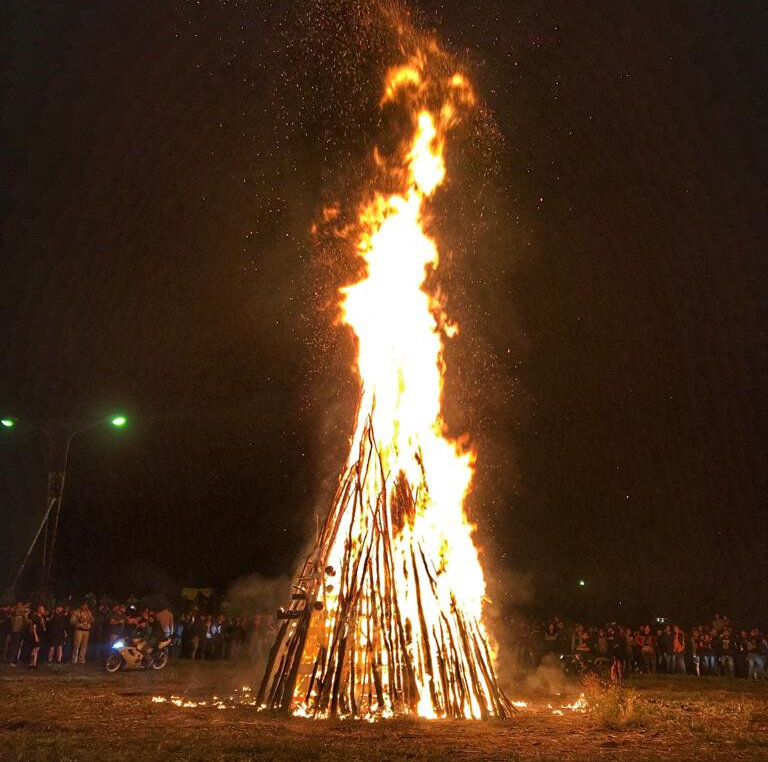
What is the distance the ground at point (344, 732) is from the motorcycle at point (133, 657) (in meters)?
4.01

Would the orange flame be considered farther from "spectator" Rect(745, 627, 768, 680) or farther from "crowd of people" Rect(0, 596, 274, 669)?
"spectator" Rect(745, 627, 768, 680)

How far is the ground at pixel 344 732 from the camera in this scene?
6.98 m

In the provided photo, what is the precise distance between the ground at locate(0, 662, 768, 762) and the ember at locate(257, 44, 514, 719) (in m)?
0.57

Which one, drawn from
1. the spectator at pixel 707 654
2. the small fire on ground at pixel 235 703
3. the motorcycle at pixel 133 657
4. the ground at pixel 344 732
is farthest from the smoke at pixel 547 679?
the motorcycle at pixel 133 657

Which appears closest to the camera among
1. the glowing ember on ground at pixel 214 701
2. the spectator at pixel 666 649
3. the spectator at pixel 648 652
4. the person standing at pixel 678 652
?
the glowing ember on ground at pixel 214 701

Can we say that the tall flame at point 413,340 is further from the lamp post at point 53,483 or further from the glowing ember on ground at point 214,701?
the lamp post at point 53,483

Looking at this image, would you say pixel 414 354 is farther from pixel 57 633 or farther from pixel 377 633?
pixel 57 633

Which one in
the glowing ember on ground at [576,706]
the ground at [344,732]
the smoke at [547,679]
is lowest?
the ground at [344,732]

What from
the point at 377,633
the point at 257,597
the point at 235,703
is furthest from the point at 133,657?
the point at 257,597

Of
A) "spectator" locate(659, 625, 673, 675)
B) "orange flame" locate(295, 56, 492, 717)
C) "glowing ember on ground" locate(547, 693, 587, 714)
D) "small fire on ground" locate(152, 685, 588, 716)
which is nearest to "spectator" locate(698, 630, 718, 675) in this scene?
"spectator" locate(659, 625, 673, 675)

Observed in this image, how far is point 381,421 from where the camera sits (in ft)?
35.8

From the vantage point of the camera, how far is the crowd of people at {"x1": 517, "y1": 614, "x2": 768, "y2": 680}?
19.6 meters

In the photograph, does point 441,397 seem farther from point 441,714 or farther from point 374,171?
point 441,714

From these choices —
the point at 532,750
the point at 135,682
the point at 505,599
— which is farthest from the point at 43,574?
the point at 505,599
